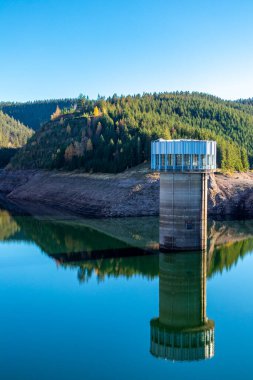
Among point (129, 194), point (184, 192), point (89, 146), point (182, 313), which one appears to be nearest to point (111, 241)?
point (184, 192)

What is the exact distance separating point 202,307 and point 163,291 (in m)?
4.44

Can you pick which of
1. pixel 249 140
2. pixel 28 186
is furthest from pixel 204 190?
pixel 249 140

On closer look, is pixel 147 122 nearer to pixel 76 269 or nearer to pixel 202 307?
pixel 76 269

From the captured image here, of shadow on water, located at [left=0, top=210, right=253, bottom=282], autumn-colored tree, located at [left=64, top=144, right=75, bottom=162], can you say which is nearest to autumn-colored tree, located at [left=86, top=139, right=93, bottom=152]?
autumn-colored tree, located at [left=64, top=144, right=75, bottom=162]

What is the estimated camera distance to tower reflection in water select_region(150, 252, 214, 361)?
28.5m

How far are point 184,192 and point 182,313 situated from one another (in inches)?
615

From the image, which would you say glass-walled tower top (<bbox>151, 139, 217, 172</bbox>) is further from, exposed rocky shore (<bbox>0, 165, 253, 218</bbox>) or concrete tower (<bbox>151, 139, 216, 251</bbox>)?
exposed rocky shore (<bbox>0, 165, 253, 218</bbox>)

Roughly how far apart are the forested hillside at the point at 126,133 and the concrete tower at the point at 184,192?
44.2m

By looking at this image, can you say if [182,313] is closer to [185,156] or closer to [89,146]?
[185,156]

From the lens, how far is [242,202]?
8125 cm

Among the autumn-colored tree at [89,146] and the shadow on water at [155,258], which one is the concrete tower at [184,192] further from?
the autumn-colored tree at [89,146]

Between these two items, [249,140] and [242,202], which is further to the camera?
[249,140]

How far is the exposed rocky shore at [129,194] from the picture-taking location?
79562mm

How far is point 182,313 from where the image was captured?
35.7m
